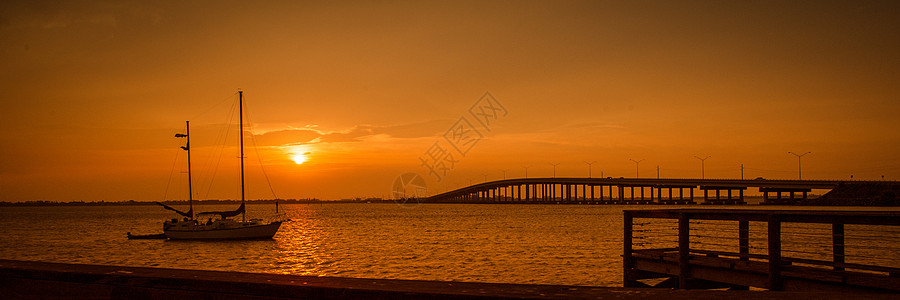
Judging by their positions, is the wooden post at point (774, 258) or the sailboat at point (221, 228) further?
the sailboat at point (221, 228)

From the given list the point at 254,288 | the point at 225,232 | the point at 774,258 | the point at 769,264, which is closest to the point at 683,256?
the point at 769,264

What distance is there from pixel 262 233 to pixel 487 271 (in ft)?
100.0

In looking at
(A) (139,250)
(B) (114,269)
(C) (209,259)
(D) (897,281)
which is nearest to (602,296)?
(B) (114,269)

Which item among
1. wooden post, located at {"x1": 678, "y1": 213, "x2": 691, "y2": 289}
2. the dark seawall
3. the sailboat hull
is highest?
the dark seawall

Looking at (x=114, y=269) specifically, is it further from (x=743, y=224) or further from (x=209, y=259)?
(x=209, y=259)

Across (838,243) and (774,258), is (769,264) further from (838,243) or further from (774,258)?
(838,243)

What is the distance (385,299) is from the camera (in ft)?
12.5

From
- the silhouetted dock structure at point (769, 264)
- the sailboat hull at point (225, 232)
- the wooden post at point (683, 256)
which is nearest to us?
the silhouetted dock structure at point (769, 264)

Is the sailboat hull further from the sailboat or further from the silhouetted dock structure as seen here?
the silhouetted dock structure

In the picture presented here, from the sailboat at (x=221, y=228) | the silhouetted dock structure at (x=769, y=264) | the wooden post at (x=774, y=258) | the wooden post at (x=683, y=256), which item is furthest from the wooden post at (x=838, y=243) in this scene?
the sailboat at (x=221, y=228)

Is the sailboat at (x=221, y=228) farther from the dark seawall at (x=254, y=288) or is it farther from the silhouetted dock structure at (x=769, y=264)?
the dark seawall at (x=254, y=288)

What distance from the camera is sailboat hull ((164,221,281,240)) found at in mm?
53312

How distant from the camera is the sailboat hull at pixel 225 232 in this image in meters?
53.3

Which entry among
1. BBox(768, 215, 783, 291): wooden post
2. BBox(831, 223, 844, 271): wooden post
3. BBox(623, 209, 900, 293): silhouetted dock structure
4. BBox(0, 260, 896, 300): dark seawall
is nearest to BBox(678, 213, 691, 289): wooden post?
BBox(623, 209, 900, 293): silhouetted dock structure
